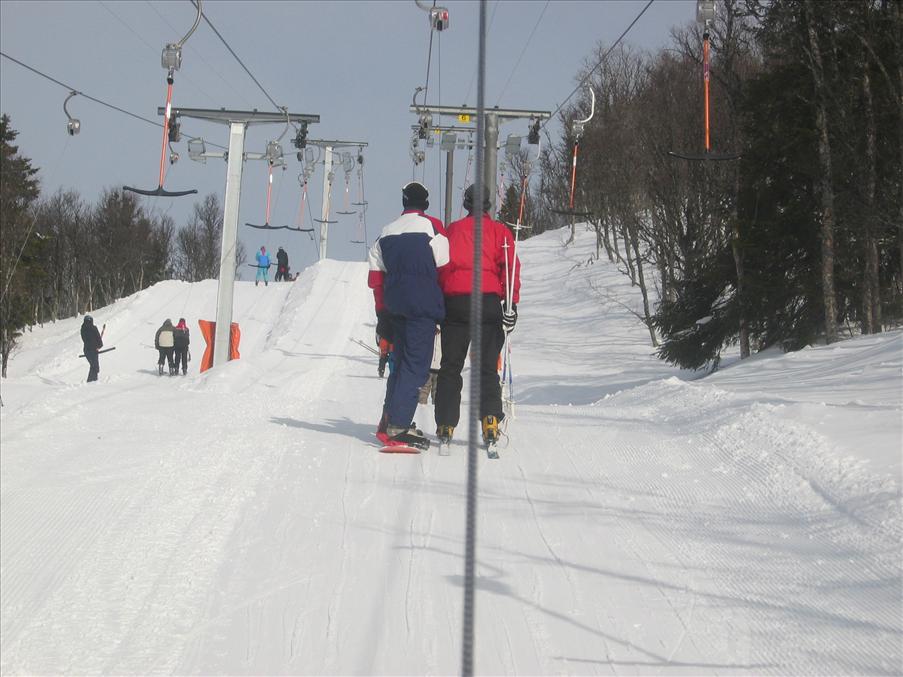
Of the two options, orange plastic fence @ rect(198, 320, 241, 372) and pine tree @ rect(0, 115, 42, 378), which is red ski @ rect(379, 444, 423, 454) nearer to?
orange plastic fence @ rect(198, 320, 241, 372)

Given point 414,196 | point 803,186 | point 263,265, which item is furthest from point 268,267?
point 414,196

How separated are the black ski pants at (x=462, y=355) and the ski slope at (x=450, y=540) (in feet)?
1.25

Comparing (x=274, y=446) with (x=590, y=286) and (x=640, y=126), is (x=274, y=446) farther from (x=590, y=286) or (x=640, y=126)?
(x=590, y=286)

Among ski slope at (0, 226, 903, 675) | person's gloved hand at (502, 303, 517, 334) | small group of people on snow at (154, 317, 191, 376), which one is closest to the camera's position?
ski slope at (0, 226, 903, 675)

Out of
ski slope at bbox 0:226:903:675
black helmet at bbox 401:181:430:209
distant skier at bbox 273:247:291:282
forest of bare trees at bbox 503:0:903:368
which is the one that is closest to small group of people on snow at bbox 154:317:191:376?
forest of bare trees at bbox 503:0:903:368

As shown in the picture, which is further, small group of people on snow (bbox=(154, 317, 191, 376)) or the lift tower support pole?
small group of people on snow (bbox=(154, 317, 191, 376))

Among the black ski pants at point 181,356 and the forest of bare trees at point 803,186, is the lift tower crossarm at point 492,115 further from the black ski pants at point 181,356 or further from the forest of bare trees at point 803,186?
the black ski pants at point 181,356

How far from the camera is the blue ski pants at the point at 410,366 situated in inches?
266

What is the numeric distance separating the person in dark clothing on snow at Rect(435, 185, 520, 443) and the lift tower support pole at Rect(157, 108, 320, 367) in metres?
14.3

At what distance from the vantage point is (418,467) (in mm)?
6348

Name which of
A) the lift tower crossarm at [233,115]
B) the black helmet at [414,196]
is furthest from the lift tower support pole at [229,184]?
the black helmet at [414,196]

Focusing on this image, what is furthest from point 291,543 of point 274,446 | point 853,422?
point 853,422

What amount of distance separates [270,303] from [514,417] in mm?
33393

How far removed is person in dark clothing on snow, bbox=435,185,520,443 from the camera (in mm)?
6730
